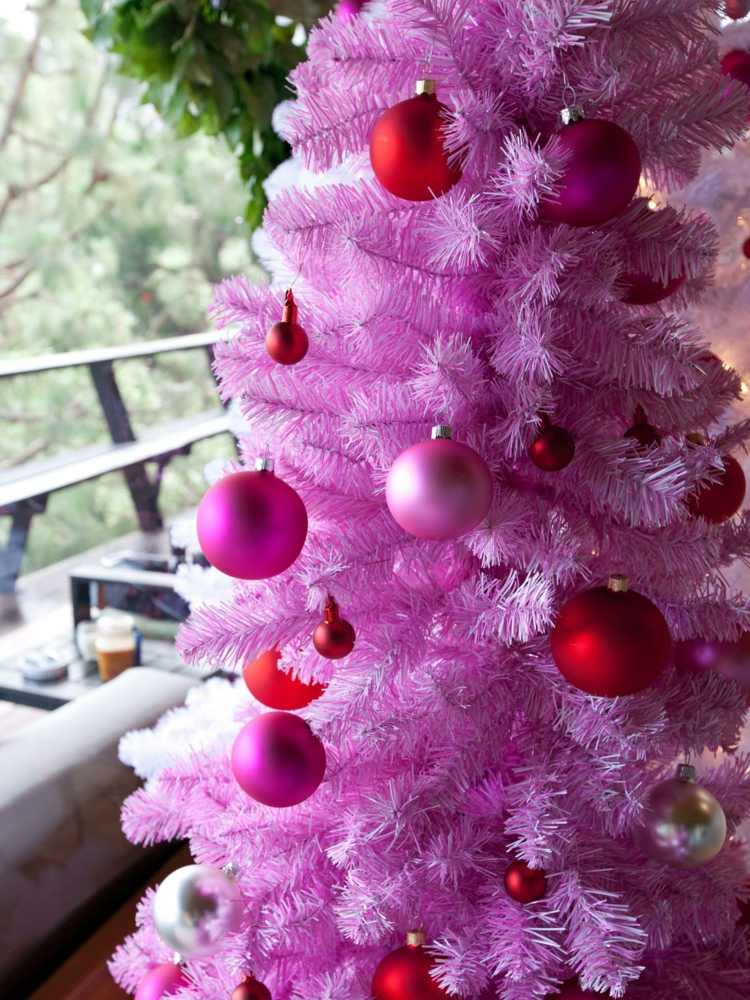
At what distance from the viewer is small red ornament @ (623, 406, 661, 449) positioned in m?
0.68

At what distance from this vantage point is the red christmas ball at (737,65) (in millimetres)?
833

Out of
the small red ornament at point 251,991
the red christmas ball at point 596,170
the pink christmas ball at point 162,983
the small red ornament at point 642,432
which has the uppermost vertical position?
the red christmas ball at point 596,170

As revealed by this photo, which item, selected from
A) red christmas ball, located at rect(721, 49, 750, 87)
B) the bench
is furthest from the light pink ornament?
the bench

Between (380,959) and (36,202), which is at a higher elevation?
(36,202)

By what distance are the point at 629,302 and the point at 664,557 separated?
0.71 feet

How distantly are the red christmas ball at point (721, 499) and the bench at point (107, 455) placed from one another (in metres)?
0.97

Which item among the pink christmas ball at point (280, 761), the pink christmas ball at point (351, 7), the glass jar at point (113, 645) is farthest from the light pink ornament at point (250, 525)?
the glass jar at point (113, 645)

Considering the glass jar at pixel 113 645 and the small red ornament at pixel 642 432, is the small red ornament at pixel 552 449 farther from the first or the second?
the glass jar at pixel 113 645

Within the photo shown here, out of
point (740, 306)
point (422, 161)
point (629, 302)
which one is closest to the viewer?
point (422, 161)

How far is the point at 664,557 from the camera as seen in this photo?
27.0 inches

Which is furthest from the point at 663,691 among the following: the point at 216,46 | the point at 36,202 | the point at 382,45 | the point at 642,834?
the point at 36,202

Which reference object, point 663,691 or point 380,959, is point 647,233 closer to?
point 663,691

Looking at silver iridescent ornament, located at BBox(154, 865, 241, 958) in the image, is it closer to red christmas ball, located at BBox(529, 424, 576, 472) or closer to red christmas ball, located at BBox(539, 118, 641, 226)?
red christmas ball, located at BBox(529, 424, 576, 472)

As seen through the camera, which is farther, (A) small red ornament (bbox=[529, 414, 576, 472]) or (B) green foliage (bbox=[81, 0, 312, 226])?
(B) green foliage (bbox=[81, 0, 312, 226])
